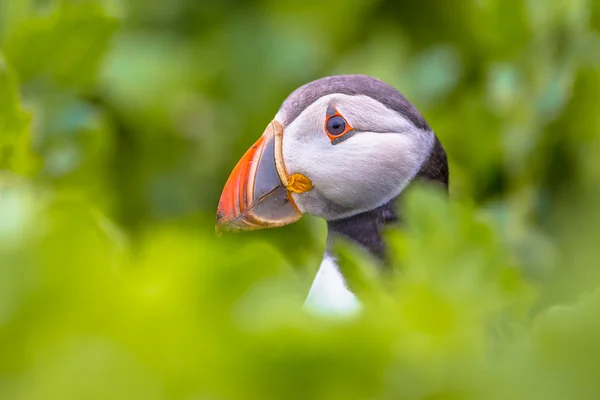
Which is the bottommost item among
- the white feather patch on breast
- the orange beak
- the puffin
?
the white feather patch on breast

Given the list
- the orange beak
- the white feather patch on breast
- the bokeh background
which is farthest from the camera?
the orange beak

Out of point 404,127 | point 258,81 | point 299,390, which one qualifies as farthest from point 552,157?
point 299,390

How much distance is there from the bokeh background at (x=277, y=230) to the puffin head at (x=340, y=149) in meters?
0.07

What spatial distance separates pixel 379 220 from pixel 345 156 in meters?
0.06

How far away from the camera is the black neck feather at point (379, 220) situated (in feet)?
2.59

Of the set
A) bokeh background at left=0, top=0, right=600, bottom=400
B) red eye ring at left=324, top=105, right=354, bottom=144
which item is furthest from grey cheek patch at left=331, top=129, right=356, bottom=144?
bokeh background at left=0, top=0, right=600, bottom=400

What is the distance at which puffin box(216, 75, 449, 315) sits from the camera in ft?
2.55

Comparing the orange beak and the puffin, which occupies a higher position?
the puffin

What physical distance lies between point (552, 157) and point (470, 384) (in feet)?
3.21

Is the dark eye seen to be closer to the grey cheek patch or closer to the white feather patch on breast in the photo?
the grey cheek patch

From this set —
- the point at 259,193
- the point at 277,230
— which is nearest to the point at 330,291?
the point at 259,193

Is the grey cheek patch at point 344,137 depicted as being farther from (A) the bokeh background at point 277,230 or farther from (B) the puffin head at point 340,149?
(A) the bokeh background at point 277,230

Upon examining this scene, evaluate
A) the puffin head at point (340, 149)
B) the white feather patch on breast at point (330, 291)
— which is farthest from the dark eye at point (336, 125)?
the white feather patch on breast at point (330, 291)

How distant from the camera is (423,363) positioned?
0.30 m
